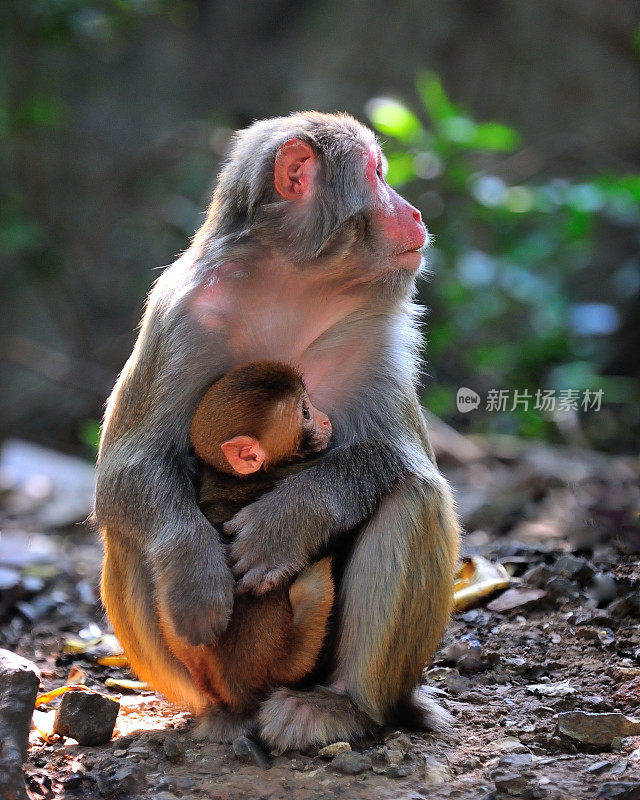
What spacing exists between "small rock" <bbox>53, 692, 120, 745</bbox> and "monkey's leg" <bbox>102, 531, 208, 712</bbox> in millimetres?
231

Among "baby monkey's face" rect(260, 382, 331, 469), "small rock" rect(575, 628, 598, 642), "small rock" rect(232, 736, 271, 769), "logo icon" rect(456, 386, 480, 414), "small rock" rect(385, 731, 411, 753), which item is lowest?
"small rock" rect(232, 736, 271, 769)

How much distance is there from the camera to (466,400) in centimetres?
780

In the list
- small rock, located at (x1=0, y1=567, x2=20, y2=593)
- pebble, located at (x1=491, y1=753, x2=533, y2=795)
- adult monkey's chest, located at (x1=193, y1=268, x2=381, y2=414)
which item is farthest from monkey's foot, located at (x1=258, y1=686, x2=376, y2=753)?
small rock, located at (x1=0, y1=567, x2=20, y2=593)

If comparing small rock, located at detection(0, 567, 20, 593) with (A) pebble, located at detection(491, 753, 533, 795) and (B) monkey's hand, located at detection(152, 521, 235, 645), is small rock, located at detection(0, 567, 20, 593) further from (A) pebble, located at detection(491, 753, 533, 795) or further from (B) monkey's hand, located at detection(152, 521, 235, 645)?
(A) pebble, located at detection(491, 753, 533, 795)

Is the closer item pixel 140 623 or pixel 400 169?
pixel 140 623

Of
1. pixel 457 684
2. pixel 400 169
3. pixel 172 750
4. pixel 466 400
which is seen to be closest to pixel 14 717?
pixel 172 750

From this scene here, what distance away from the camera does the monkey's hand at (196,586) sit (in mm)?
3242

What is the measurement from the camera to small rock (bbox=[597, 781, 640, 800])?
110 inches

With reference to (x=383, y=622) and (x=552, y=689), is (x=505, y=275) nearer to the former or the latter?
(x=552, y=689)

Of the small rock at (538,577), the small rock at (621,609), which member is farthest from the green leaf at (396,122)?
the small rock at (621,609)

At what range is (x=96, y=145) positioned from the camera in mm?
13078

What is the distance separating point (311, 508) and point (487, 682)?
1242 mm

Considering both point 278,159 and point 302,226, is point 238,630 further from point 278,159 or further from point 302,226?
point 278,159

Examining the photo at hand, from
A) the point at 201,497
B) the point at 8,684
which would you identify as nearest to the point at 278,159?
the point at 201,497
